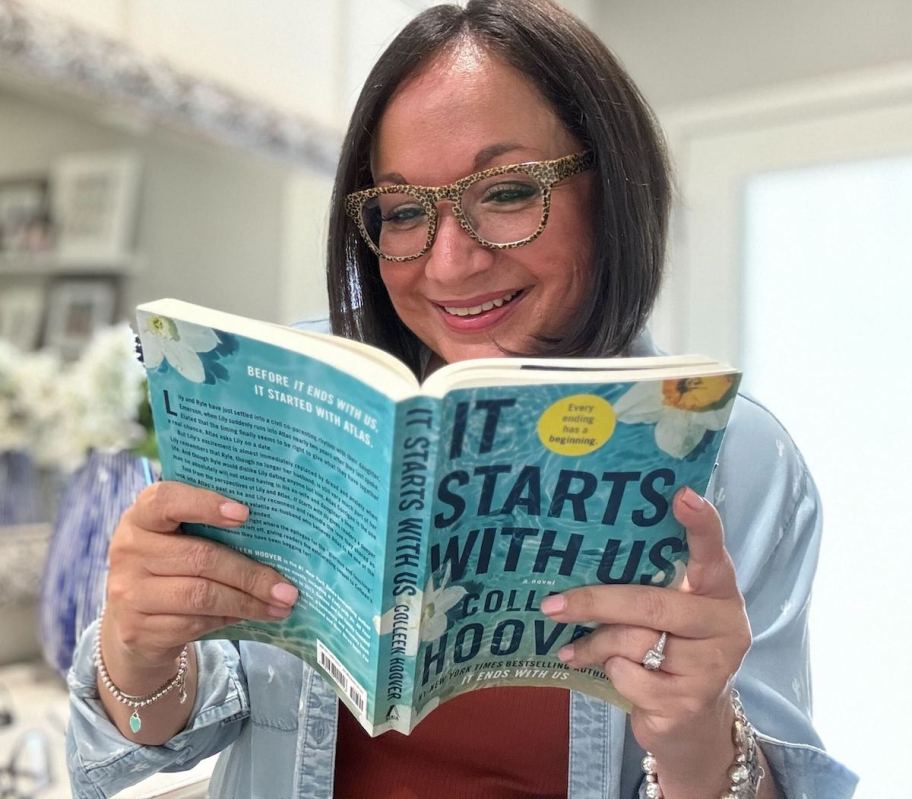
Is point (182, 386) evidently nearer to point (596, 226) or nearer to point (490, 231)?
point (490, 231)

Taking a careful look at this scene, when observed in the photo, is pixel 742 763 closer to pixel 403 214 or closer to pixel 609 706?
pixel 609 706

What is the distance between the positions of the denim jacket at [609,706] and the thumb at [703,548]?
8.8 inches

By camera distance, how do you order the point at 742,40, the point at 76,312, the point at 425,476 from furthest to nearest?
the point at 742,40 → the point at 76,312 → the point at 425,476

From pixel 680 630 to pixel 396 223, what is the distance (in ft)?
1.66

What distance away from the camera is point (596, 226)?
82 cm

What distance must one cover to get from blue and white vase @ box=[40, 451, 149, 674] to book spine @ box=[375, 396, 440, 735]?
0.73 meters

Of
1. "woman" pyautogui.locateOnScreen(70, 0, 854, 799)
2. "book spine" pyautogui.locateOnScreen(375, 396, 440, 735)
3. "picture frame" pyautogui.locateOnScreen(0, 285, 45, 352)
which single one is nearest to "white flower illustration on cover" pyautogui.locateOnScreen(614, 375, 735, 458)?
"book spine" pyautogui.locateOnScreen(375, 396, 440, 735)

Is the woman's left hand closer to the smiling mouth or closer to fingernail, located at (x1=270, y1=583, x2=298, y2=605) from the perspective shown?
fingernail, located at (x1=270, y1=583, x2=298, y2=605)

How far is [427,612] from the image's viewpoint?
19.3 inches

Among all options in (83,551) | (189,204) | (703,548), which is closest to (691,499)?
(703,548)

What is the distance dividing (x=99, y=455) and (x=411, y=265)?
64cm

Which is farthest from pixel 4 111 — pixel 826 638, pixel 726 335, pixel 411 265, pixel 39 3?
→ pixel 826 638

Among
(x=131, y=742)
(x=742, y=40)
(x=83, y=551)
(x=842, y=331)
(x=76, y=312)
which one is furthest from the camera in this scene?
(x=742, y=40)

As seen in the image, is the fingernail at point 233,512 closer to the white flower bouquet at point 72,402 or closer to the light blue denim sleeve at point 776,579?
the light blue denim sleeve at point 776,579
